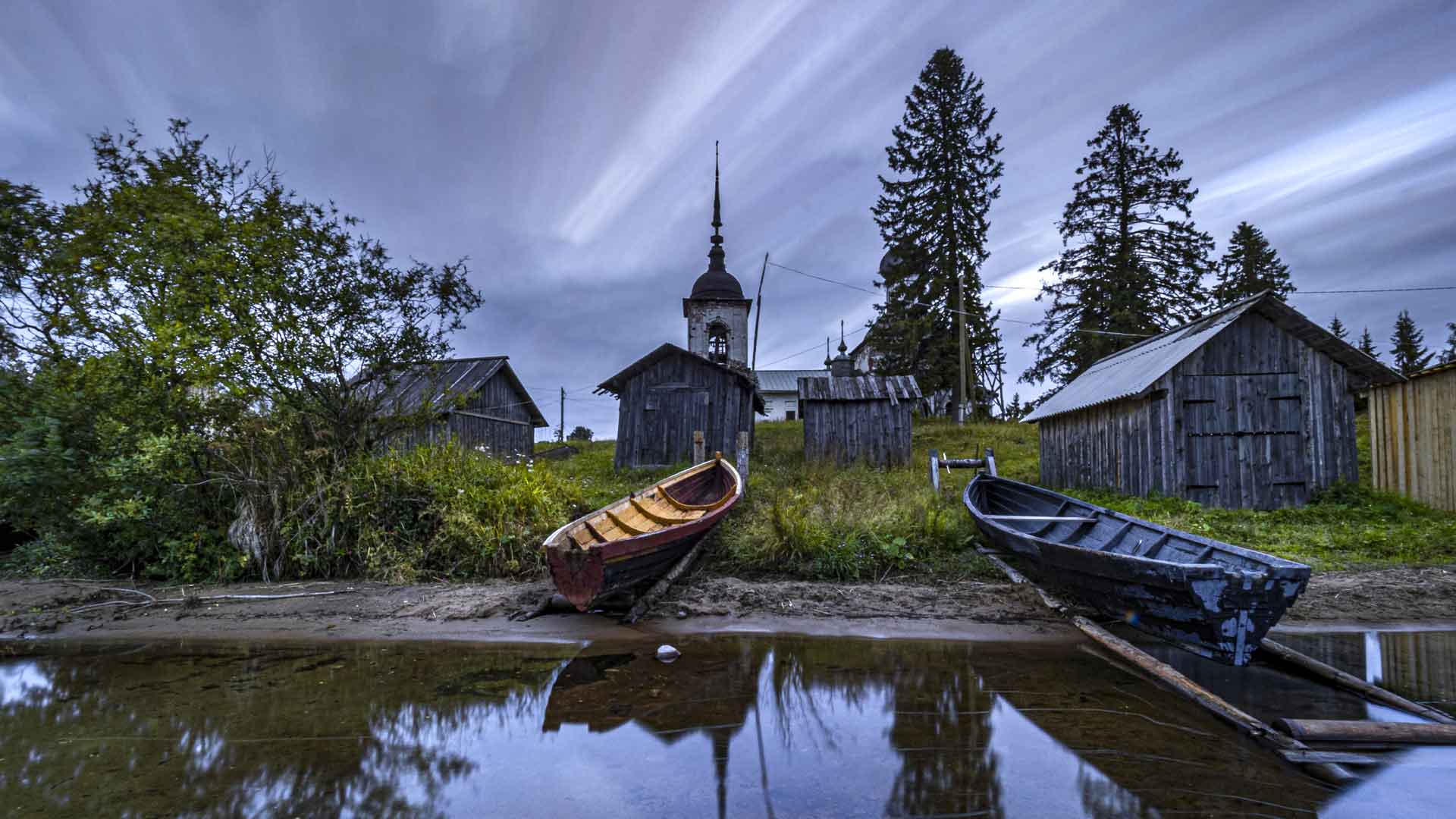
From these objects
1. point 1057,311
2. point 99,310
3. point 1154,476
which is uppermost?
point 1057,311

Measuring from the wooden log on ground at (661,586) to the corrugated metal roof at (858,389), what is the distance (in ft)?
31.7

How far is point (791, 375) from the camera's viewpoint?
48.8m

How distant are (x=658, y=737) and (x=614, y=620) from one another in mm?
2675

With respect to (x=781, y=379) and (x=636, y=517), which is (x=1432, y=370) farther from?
(x=781, y=379)

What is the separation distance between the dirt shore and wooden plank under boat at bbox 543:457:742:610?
469mm

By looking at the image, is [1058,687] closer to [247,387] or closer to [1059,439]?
[247,387]

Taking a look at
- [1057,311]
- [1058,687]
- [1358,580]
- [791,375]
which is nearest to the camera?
[1058,687]

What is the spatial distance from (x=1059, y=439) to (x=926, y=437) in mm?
7132

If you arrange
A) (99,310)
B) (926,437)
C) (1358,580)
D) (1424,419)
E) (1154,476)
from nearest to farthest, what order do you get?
1. (1358,580)
2. (99,310)
3. (1424,419)
4. (1154,476)
5. (926,437)

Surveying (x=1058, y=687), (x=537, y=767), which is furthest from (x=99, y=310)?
(x=1058, y=687)

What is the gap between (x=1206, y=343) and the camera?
1135 centimetres

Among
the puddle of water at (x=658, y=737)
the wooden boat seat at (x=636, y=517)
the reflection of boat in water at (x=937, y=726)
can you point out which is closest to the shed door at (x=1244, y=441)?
the puddle of water at (x=658, y=737)

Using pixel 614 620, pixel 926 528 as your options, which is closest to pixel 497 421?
pixel 614 620

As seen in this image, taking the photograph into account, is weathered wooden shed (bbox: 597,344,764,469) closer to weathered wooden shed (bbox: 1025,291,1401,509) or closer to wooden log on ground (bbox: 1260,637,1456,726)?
weathered wooden shed (bbox: 1025,291,1401,509)
